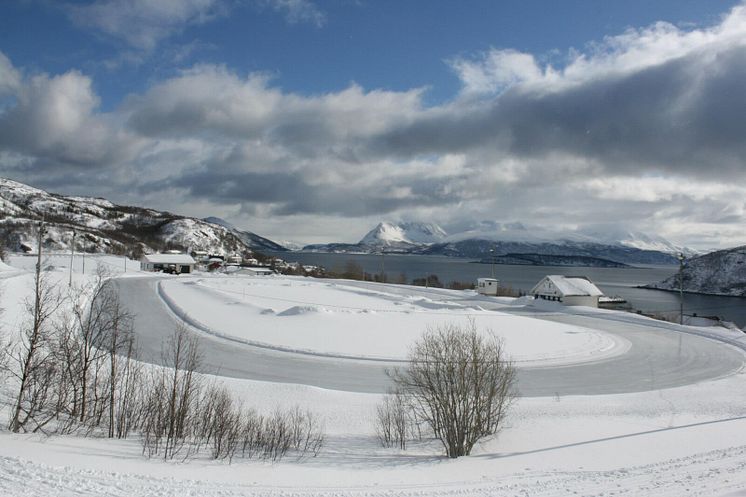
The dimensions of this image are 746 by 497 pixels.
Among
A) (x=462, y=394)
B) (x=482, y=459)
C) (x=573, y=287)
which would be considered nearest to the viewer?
(x=482, y=459)

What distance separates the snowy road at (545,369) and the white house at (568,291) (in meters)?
26.1

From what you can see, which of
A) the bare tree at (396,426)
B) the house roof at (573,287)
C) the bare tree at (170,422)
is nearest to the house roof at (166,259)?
the house roof at (573,287)

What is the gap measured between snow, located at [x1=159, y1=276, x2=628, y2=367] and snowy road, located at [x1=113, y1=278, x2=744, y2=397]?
171 centimetres

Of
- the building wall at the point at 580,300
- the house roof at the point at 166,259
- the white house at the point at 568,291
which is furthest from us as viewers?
the house roof at the point at 166,259

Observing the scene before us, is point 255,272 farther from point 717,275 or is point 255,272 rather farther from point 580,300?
point 717,275

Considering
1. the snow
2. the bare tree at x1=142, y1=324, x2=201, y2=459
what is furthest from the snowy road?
the bare tree at x1=142, y1=324, x2=201, y2=459

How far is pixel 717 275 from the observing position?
14662cm

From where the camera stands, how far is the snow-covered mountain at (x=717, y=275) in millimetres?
140125

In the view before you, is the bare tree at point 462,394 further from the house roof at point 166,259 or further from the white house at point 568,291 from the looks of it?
the house roof at point 166,259

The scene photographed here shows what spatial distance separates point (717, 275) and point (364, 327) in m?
150

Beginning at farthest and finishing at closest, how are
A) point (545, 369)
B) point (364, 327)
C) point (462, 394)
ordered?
point (364, 327)
point (545, 369)
point (462, 394)

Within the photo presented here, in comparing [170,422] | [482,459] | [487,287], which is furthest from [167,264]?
[482,459]

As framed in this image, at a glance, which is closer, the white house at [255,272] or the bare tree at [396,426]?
the bare tree at [396,426]

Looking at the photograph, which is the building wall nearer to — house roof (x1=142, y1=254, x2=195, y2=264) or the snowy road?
the snowy road
